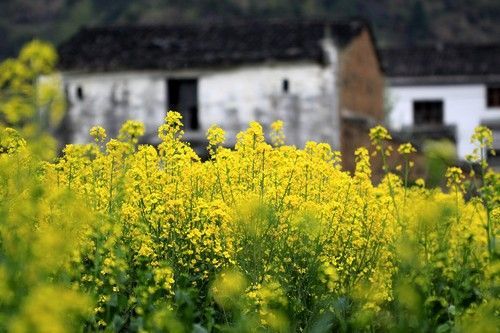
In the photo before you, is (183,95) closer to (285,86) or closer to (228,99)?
(228,99)

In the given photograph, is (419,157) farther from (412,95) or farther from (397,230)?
(412,95)

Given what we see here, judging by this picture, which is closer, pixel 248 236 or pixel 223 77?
pixel 248 236

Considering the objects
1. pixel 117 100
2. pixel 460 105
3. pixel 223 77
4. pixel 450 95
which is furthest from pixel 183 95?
pixel 460 105

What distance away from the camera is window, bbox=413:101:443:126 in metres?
42.1

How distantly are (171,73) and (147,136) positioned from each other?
1.67m

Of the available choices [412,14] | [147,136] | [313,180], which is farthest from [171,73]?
[412,14]

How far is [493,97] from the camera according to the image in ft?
137

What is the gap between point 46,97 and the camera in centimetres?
537

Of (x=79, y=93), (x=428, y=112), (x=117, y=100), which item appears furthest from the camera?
(x=428, y=112)

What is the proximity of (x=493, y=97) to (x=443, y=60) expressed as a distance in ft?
8.40

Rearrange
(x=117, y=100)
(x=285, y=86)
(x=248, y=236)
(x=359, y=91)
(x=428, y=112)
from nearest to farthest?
(x=248, y=236) → (x=285, y=86) → (x=117, y=100) → (x=359, y=91) → (x=428, y=112)

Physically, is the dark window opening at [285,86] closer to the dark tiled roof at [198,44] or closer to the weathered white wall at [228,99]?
the weathered white wall at [228,99]

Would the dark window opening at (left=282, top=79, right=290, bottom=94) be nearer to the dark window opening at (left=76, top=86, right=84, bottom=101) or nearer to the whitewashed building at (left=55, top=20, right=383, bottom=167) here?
the whitewashed building at (left=55, top=20, right=383, bottom=167)

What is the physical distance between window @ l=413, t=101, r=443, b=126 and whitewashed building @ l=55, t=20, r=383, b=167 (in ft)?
46.8
